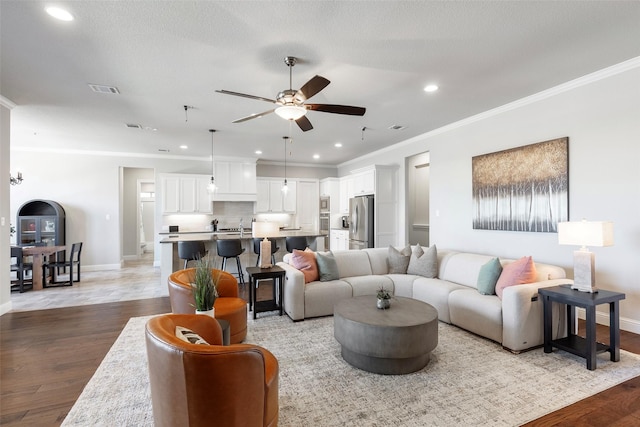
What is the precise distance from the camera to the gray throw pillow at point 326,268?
422cm

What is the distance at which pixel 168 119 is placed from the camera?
5066 millimetres

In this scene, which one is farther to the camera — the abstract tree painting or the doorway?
the doorway

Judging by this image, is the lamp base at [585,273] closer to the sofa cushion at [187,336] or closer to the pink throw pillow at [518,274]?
the pink throw pillow at [518,274]

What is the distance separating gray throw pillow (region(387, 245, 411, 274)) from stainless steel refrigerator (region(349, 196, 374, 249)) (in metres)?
2.35

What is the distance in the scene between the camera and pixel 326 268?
4.24 metres

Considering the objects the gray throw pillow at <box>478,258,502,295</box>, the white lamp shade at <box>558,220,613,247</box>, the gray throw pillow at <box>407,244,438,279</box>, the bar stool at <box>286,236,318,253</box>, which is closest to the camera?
the white lamp shade at <box>558,220,613,247</box>

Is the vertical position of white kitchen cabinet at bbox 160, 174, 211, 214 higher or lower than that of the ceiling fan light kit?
lower

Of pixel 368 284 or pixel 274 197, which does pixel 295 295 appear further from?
pixel 274 197

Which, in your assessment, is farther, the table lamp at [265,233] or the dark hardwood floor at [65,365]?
the table lamp at [265,233]

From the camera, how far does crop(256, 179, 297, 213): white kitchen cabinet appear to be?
8727mm

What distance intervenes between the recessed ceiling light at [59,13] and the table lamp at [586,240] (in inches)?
182

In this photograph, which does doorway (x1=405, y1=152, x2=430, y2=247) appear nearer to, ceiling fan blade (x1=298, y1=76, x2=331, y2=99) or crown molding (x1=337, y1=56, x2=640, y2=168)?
crown molding (x1=337, y1=56, x2=640, y2=168)

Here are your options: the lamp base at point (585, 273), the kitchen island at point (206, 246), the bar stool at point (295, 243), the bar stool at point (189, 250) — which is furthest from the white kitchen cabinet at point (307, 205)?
the lamp base at point (585, 273)

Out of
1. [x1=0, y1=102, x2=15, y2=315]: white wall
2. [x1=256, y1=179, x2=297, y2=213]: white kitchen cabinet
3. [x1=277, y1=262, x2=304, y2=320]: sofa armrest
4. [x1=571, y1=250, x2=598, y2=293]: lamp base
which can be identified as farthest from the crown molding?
[x1=0, y1=102, x2=15, y2=315]: white wall
